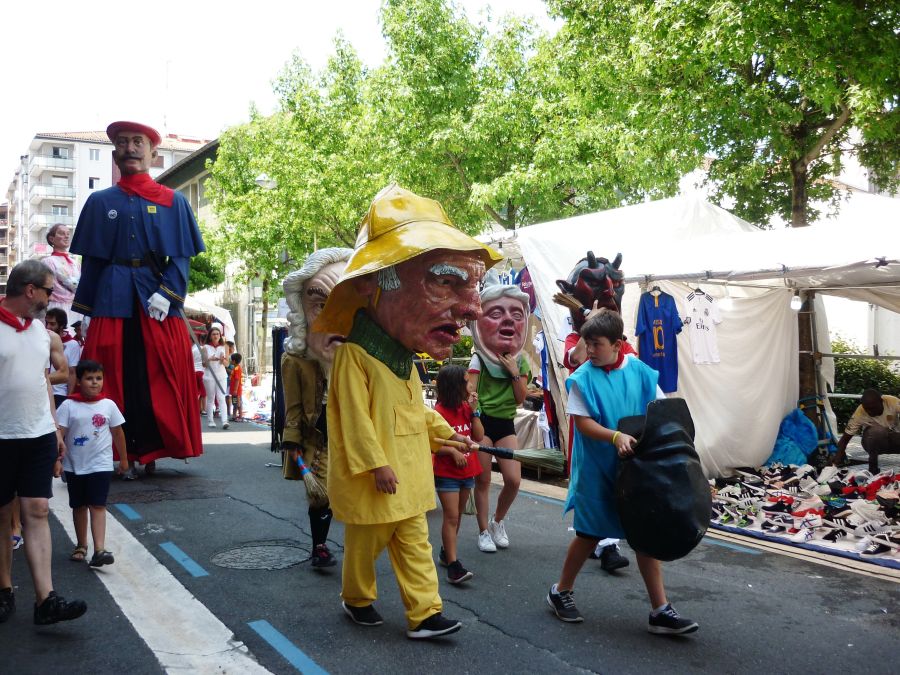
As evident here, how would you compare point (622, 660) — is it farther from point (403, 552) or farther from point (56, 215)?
point (56, 215)

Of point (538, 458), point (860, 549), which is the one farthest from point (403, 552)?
point (538, 458)

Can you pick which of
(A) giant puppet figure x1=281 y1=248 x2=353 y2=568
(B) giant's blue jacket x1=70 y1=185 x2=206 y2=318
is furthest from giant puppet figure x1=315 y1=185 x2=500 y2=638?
(B) giant's blue jacket x1=70 y1=185 x2=206 y2=318

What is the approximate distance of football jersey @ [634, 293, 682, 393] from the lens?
333 inches

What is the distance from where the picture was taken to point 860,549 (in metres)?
5.94

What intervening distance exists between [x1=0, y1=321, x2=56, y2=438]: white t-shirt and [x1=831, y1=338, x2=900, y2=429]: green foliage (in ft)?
43.3

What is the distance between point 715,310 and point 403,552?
6.36 m

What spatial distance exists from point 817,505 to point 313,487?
4.64 meters

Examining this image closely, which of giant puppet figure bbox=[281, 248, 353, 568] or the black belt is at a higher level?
the black belt

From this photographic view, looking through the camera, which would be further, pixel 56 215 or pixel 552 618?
pixel 56 215

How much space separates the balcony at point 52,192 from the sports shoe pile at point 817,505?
274ft

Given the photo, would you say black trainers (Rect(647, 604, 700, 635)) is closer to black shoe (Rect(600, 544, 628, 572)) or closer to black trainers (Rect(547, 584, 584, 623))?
black trainers (Rect(547, 584, 584, 623))

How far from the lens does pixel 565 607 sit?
4281 millimetres

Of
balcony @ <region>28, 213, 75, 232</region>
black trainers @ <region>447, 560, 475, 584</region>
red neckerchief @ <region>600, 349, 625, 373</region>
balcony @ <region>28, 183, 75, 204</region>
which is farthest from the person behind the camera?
balcony @ <region>28, 213, 75, 232</region>

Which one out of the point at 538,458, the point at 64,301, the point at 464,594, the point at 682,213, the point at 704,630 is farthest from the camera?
the point at 682,213
